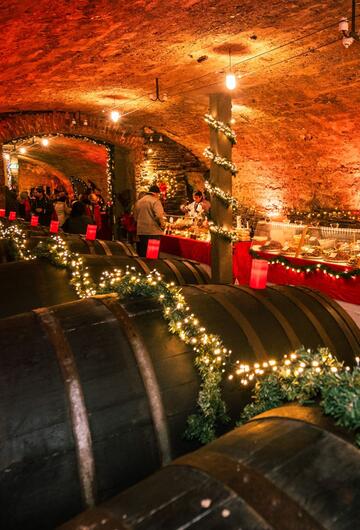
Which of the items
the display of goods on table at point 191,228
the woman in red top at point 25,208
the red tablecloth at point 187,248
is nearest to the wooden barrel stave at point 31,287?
the red tablecloth at point 187,248

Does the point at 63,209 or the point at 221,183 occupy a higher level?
the point at 221,183

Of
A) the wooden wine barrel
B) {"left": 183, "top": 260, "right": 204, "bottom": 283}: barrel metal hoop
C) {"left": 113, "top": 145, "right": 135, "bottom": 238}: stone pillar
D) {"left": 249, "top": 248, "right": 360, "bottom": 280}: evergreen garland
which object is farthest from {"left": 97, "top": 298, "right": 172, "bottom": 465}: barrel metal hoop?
{"left": 113, "top": 145, "right": 135, "bottom": 238}: stone pillar

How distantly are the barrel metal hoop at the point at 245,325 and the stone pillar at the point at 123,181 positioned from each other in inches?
381

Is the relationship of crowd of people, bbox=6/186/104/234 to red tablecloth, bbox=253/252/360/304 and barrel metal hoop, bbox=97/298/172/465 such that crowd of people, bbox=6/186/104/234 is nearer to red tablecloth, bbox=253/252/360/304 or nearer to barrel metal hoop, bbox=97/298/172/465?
red tablecloth, bbox=253/252/360/304

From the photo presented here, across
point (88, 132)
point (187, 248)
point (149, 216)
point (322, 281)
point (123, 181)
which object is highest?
point (88, 132)

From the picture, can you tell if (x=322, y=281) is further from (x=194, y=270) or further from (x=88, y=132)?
(x=88, y=132)

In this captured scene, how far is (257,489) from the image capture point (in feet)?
3.54

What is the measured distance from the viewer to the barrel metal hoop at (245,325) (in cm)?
222

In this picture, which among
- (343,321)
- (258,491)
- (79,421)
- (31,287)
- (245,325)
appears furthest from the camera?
(31,287)

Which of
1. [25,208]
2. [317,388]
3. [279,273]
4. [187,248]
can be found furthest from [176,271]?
[25,208]

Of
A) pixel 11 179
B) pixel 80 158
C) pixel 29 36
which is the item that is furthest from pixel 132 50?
pixel 11 179

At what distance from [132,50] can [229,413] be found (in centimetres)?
522

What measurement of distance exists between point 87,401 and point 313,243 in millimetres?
4851

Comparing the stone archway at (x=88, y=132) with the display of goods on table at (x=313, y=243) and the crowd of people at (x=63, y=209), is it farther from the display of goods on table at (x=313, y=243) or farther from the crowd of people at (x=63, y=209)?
the display of goods on table at (x=313, y=243)
